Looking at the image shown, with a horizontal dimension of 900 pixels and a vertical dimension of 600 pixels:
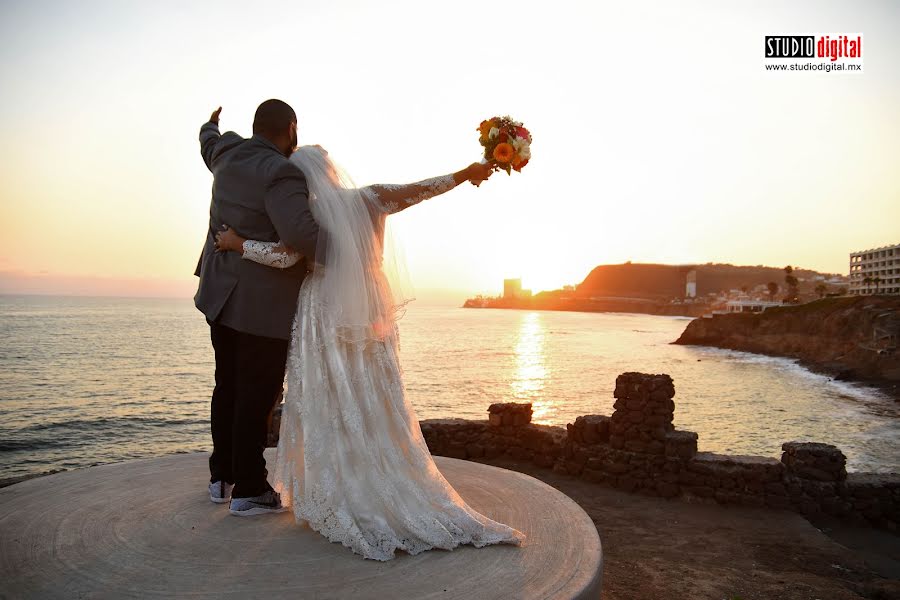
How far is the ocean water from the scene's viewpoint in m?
22.8

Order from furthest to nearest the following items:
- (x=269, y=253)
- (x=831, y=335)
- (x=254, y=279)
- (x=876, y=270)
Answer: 1. (x=876, y=270)
2. (x=831, y=335)
3. (x=254, y=279)
4. (x=269, y=253)

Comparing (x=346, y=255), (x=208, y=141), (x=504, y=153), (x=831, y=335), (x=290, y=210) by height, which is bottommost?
(x=831, y=335)

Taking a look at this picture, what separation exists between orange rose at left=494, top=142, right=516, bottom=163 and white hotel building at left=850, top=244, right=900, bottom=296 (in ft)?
418

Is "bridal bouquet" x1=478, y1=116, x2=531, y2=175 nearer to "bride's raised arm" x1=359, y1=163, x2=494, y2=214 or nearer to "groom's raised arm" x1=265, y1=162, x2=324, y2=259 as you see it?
"bride's raised arm" x1=359, y1=163, x2=494, y2=214

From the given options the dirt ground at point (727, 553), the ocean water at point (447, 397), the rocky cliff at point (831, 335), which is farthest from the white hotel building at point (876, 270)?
the dirt ground at point (727, 553)

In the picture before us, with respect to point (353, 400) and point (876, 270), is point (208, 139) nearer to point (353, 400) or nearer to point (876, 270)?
point (353, 400)

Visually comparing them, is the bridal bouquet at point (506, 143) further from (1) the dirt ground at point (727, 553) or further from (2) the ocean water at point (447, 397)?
(2) the ocean water at point (447, 397)

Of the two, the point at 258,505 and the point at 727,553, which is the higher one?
the point at 258,505

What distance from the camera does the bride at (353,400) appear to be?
12.5 ft

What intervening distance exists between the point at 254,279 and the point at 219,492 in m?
1.66

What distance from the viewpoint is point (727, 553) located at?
7.49 metres

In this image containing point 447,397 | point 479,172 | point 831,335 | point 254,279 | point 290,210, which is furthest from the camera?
point 831,335

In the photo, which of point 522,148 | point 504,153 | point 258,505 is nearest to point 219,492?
point 258,505

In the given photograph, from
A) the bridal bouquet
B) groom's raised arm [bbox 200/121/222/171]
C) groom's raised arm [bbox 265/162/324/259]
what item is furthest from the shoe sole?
the bridal bouquet
